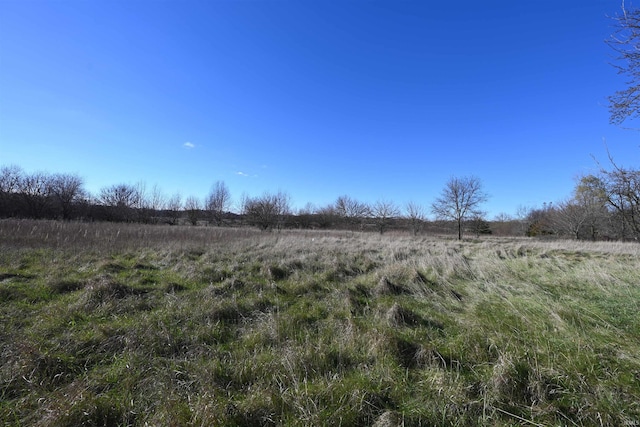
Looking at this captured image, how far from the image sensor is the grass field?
2.25m

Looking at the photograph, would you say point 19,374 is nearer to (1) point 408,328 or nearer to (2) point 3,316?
(2) point 3,316

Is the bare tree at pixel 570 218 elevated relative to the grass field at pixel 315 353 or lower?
elevated

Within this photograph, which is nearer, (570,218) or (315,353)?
(315,353)

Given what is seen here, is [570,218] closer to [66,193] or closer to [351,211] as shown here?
[351,211]

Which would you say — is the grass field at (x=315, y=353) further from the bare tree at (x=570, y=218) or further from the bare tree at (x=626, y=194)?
the bare tree at (x=570, y=218)

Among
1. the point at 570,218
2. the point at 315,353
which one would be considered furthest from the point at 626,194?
the point at 570,218

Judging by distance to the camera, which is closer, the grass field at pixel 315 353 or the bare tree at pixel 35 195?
the grass field at pixel 315 353

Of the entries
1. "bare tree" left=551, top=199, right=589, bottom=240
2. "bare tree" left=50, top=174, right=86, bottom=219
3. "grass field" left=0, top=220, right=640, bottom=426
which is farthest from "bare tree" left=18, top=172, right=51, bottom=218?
"bare tree" left=551, top=199, right=589, bottom=240

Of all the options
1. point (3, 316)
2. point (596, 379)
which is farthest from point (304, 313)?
point (3, 316)

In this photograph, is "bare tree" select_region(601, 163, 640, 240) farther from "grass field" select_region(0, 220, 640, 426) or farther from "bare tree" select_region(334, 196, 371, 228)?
"bare tree" select_region(334, 196, 371, 228)

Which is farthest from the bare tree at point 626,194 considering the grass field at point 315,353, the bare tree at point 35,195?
the bare tree at point 35,195

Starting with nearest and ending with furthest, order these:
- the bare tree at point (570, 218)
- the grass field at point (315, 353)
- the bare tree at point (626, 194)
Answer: the grass field at point (315, 353) → the bare tree at point (626, 194) → the bare tree at point (570, 218)

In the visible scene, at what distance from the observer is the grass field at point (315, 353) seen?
2.25 metres

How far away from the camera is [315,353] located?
10.2 ft
